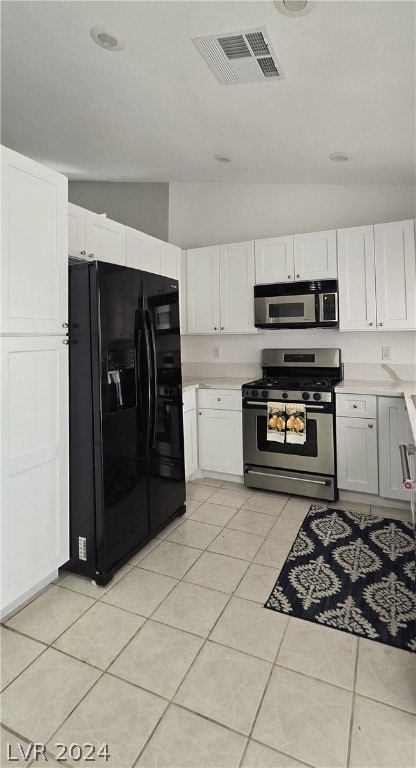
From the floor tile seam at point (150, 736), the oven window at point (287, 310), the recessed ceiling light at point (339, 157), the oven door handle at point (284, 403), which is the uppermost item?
the recessed ceiling light at point (339, 157)

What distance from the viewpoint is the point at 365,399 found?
301cm

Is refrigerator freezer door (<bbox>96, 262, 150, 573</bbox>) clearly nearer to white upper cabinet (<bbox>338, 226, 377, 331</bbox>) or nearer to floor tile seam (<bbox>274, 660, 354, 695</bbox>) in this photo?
floor tile seam (<bbox>274, 660, 354, 695</bbox>)

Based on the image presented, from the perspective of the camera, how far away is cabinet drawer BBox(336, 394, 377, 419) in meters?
2.99

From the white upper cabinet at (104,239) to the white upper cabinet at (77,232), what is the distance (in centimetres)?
4

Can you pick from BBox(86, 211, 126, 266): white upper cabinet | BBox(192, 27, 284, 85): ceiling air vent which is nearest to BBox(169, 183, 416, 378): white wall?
BBox(86, 211, 126, 266): white upper cabinet

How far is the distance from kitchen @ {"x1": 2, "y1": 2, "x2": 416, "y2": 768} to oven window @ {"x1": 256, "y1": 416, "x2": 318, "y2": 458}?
0.20 m

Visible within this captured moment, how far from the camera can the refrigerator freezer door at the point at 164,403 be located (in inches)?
100

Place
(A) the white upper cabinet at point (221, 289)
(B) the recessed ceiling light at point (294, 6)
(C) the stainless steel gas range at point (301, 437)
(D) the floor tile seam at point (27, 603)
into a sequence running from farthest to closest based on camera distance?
(A) the white upper cabinet at point (221, 289) < (C) the stainless steel gas range at point (301, 437) < (D) the floor tile seam at point (27, 603) < (B) the recessed ceiling light at point (294, 6)

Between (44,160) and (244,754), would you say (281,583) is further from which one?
(44,160)

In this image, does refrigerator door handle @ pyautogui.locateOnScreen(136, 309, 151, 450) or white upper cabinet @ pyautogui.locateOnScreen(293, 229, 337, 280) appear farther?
white upper cabinet @ pyautogui.locateOnScreen(293, 229, 337, 280)

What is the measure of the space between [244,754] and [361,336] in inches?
121

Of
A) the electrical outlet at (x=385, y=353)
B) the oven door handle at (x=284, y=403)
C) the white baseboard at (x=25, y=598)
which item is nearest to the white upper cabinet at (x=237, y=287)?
the oven door handle at (x=284, y=403)

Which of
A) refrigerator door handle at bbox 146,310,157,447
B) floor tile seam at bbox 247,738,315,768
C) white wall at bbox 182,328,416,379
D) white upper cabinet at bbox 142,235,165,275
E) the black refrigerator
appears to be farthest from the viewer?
white wall at bbox 182,328,416,379

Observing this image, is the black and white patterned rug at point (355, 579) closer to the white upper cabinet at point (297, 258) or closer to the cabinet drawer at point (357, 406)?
the cabinet drawer at point (357, 406)
